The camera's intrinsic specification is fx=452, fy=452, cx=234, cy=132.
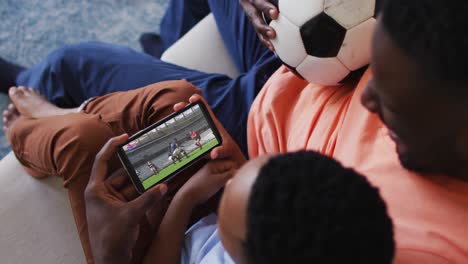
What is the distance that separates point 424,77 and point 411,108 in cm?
4

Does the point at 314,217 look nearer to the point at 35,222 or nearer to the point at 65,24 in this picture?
the point at 35,222

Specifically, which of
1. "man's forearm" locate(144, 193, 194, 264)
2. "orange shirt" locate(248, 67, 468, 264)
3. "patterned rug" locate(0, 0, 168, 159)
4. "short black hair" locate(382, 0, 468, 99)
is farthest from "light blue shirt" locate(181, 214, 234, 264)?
"patterned rug" locate(0, 0, 168, 159)

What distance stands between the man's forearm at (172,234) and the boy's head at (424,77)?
40 centimetres

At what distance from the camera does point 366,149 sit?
69 centimetres

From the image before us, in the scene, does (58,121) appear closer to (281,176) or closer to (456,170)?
→ (281,176)

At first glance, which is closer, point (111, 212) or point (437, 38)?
point (437, 38)

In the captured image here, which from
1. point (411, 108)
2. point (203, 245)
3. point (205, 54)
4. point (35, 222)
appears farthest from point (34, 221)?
point (411, 108)

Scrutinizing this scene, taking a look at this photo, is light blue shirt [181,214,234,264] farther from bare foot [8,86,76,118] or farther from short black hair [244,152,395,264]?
bare foot [8,86,76,118]

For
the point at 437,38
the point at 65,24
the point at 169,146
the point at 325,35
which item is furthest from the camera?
the point at 65,24

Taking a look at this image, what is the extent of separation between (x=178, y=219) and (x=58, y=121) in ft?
1.07

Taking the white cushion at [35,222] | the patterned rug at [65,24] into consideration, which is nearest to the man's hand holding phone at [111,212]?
the white cushion at [35,222]

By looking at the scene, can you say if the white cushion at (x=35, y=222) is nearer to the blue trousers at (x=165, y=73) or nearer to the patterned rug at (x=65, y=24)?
the blue trousers at (x=165, y=73)

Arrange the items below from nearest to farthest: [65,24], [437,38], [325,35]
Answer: [437,38] → [325,35] → [65,24]

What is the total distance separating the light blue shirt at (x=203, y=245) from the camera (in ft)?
2.39
